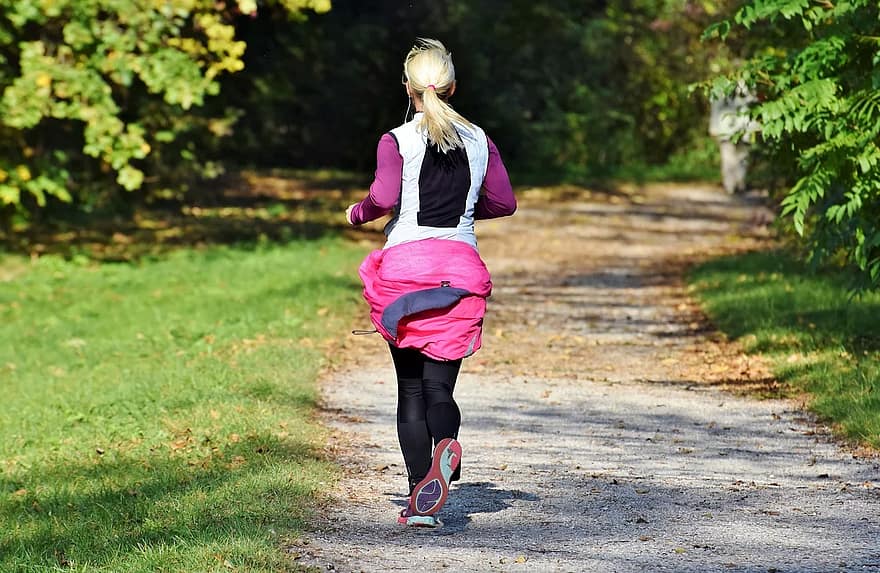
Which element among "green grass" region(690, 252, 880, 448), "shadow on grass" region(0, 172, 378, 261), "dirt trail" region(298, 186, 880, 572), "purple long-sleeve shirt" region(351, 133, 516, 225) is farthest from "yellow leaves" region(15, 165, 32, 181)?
"purple long-sleeve shirt" region(351, 133, 516, 225)

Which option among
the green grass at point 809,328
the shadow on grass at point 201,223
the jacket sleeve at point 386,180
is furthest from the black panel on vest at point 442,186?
the shadow on grass at point 201,223

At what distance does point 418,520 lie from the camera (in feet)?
18.3

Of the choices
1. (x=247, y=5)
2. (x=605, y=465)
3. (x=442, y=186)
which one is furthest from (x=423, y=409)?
(x=247, y=5)

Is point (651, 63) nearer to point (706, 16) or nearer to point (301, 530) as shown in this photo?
point (706, 16)

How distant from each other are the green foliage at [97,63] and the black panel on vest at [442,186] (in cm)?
1001

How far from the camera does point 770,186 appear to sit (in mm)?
16312

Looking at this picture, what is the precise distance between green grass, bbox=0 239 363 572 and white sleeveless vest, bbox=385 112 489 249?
131 cm

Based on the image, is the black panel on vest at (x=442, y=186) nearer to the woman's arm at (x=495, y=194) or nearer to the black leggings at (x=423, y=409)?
the woman's arm at (x=495, y=194)

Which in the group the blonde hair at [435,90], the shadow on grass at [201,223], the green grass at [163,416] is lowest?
the shadow on grass at [201,223]

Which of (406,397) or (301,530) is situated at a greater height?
(406,397)

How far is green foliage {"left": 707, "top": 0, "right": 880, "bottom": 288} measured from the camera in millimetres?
8586

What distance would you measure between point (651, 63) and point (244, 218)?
48.0 ft

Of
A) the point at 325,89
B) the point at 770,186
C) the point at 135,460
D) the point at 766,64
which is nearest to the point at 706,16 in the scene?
the point at 325,89

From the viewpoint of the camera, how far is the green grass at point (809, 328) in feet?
27.4
